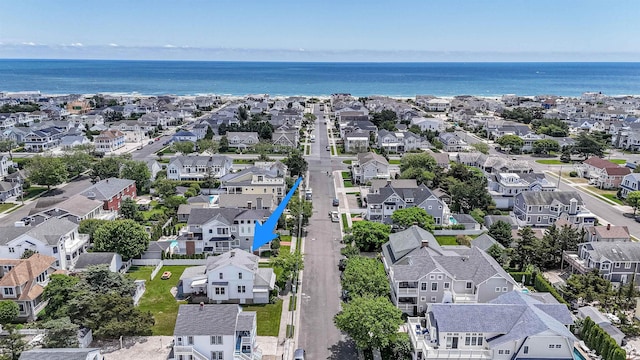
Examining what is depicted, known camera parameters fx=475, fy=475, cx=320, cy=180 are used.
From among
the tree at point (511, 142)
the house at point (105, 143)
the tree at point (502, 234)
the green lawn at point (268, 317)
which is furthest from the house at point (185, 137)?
the tree at point (502, 234)

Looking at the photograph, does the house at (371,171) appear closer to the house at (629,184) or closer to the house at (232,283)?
the house at (629,184)

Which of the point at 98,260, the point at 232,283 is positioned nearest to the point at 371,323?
the point at 232,283

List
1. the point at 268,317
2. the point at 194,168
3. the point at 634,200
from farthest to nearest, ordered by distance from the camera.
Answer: the point at 194,168 → the point at 634,200 → the point at 268,317

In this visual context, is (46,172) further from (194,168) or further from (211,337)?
(211,337)

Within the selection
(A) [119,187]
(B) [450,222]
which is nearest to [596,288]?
(B) [450,222]

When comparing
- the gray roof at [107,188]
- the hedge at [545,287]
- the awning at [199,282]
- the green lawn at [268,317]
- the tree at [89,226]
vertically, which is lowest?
the green lawn at [268,317]

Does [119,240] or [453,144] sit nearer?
[119,240]
